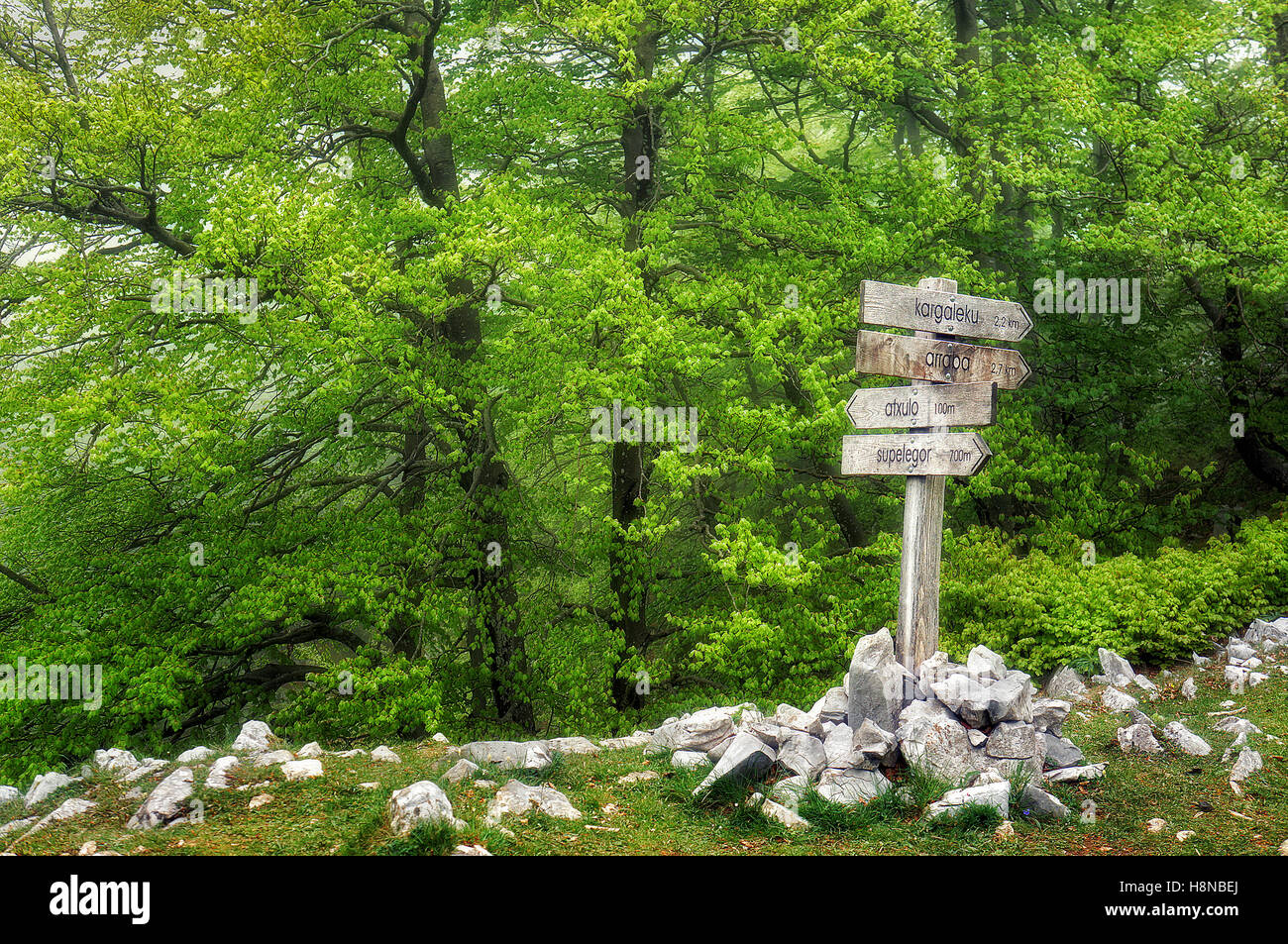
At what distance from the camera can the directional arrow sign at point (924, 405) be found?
6.91 m

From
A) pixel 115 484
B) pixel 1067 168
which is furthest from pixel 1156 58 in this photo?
pixel 115 484

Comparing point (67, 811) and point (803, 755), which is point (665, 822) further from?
point (67, 811)

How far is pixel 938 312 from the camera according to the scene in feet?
23.0

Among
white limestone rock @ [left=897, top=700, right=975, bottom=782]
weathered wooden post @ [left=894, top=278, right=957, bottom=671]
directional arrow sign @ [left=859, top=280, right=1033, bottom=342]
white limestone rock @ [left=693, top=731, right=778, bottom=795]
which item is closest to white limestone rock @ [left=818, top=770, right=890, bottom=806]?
white limestone rock @ [left=897, top=700, right=975, bottom=782]

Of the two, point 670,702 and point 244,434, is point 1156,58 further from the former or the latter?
point 244,434

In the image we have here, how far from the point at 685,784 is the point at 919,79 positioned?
Answer: 14023 millimetres

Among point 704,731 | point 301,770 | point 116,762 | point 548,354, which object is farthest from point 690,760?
point 548,354

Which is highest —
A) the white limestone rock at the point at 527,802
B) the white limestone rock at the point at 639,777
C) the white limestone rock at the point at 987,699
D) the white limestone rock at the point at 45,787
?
the white limestone rock at the point at 987,699

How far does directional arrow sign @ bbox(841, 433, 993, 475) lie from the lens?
6879 mm

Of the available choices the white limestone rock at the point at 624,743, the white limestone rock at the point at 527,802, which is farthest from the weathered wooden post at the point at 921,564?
the white limestone rock at the point at 527,802

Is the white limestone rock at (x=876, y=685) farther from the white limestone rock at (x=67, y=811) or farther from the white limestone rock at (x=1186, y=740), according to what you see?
the white limestone rock at (x=67, y=811)

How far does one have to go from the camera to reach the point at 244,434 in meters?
12.7

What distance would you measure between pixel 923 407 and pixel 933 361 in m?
0.36
